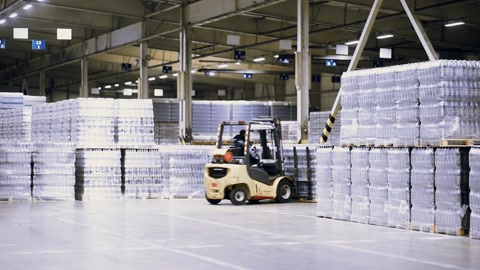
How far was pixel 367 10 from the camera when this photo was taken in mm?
24578

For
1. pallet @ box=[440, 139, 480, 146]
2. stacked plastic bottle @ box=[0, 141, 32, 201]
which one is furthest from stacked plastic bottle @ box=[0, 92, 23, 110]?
pallet @ box=[440, 139, 480, 146]

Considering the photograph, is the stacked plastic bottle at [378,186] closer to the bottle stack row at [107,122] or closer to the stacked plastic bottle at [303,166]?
the stacked plastic bottle at [303,166]

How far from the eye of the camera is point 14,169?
55.9ft

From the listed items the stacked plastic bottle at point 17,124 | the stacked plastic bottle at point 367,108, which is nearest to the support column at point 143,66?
the stacked plastic bottle at point 17,124

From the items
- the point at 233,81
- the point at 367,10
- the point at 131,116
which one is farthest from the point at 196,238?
the point at 233,81

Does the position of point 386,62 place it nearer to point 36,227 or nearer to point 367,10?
A: point 367,10

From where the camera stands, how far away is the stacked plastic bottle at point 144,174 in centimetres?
1789

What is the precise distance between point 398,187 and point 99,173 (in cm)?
873

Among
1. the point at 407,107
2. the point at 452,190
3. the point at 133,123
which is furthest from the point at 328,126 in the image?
the point at 452,190

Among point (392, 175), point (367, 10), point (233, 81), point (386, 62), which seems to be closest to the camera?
Answer: point (392, 175)

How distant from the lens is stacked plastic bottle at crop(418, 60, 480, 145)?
10297 millimetres

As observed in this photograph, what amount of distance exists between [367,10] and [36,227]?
16.1m

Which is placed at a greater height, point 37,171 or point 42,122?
point 42,122

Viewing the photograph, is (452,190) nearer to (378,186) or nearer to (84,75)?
(378,186)
